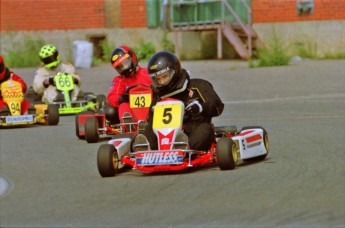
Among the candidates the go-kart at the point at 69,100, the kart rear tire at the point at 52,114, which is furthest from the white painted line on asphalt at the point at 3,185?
the go-kart at the point at 69,100

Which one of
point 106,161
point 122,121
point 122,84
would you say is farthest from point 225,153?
point 122,84

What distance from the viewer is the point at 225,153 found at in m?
9.18

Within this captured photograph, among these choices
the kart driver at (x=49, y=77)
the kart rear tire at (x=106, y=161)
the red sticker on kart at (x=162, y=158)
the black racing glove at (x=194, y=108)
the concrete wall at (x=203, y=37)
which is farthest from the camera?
the concrete wall at (x=203, y=37)

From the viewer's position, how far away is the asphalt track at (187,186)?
23.5 ft

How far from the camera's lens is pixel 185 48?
84.8 ft

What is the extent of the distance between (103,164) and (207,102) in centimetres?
120

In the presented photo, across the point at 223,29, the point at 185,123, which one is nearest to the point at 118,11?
the point at 223,29

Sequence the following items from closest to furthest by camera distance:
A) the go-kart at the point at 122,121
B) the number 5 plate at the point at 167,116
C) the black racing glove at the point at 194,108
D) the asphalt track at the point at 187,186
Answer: the asphalt track at the point at 187,186 → the number 5 plate at the point at 167,116 → the black racing glove at the point at 194,108 → the go-kart at the point at 122,121

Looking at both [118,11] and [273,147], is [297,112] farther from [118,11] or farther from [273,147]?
[118,11]

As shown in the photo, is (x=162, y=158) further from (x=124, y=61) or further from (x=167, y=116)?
(x=124, y=61)

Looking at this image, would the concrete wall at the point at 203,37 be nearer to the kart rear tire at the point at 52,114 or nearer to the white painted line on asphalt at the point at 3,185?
the kart rear tire at the point at 52,114

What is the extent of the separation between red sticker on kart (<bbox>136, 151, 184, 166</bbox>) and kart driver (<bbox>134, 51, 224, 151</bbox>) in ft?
1.46

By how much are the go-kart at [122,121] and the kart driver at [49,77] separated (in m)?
3.85

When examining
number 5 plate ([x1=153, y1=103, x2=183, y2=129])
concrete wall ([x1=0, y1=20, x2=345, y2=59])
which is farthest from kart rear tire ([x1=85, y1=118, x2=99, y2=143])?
concrete wall ([x1=0, y1=20, x2=345, y2=59])
